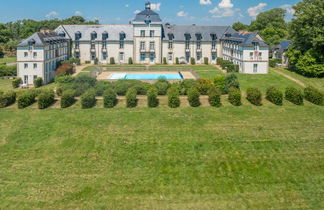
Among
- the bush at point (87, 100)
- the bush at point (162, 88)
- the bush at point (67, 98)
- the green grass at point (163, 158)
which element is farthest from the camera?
the bush at point (162, 88)

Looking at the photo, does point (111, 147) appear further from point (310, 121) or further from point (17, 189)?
point (310, 121)

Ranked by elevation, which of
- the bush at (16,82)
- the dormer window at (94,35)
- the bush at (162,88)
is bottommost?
the bush at (162,88)

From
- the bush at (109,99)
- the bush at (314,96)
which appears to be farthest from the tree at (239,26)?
the bush at (109,99)

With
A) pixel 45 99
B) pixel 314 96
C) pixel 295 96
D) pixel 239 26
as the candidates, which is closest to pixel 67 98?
pixel 45 99

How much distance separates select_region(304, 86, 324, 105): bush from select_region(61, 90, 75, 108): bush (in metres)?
23.9

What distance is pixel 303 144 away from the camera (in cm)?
2202

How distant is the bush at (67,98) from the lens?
1157 inches

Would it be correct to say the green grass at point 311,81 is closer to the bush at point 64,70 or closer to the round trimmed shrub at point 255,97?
the round trimmed shrub at point 255,97

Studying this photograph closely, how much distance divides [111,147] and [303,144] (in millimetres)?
13733

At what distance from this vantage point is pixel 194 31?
61.7 metres

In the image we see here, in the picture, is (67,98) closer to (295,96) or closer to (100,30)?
(295,96)

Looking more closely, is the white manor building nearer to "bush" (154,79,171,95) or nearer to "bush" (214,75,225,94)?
"bush" (214,75,225,94)

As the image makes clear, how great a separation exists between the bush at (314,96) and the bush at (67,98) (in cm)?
2390

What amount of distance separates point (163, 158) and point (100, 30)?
4622 centimetres
